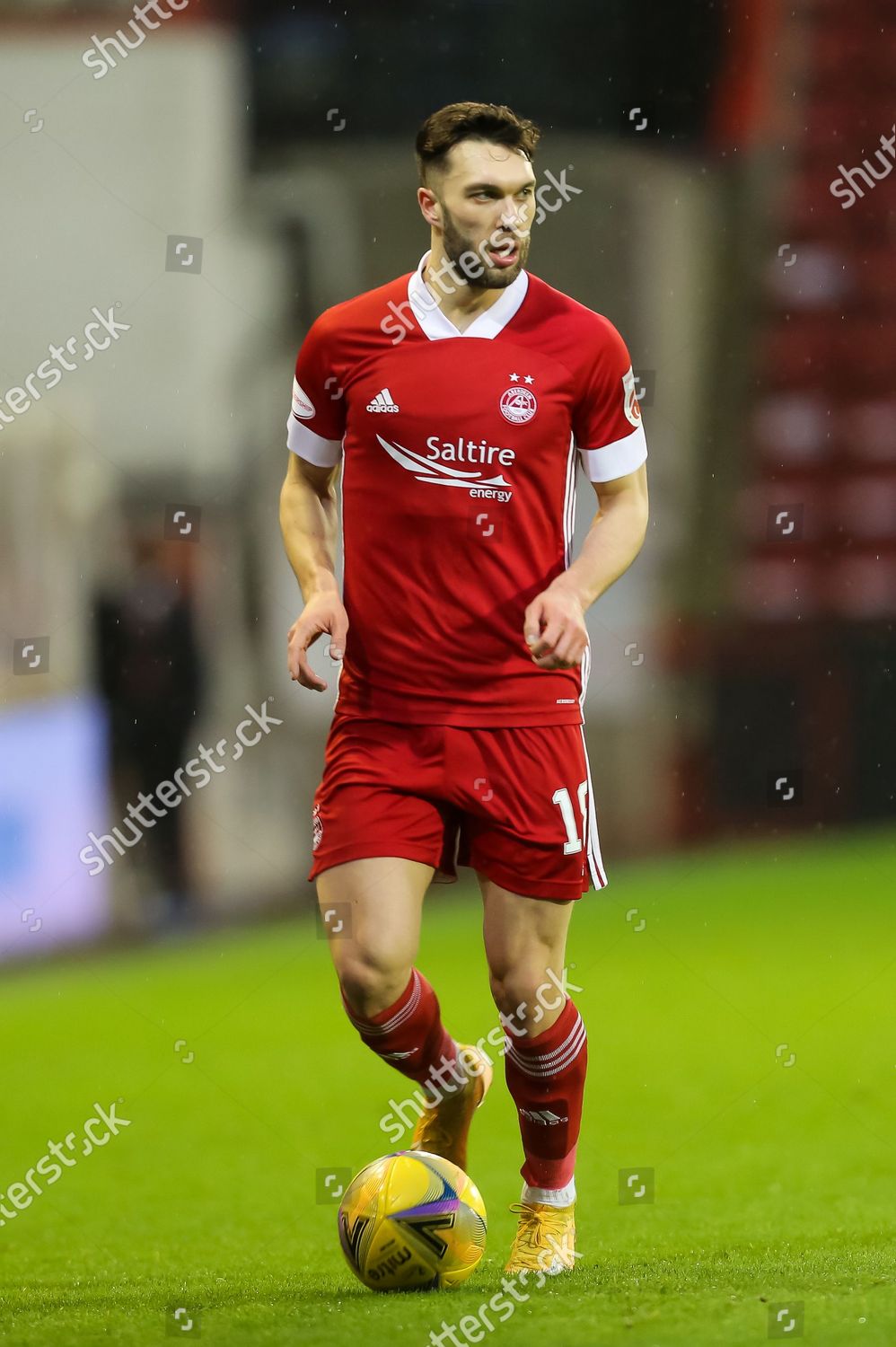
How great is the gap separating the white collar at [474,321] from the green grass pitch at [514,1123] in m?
1.84

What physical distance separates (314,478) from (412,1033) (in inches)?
46.0

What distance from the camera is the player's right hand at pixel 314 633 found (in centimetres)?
349

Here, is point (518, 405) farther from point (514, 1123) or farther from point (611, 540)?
point (514, 1123)

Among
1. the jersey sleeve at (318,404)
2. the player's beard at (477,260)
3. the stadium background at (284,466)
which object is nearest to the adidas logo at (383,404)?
the jersey sleeve at (318,404)

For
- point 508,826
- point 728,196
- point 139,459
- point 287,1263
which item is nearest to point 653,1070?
point 287,1263

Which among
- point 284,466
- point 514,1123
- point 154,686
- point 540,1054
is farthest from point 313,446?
point 284,466

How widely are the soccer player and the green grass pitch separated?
518 millimetres

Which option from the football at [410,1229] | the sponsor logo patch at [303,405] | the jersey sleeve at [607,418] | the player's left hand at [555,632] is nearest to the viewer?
the player's left hand at [555,632]

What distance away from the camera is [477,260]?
3564 mm

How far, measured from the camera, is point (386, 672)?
143 inches

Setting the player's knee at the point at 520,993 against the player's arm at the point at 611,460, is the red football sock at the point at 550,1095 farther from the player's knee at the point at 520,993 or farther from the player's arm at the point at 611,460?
the player's arm at the point at 611,460

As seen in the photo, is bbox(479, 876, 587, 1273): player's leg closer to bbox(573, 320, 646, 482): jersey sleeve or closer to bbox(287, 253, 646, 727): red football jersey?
bbox(287, 253, 646, 727): red football jersey

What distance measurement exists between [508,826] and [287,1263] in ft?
3.80

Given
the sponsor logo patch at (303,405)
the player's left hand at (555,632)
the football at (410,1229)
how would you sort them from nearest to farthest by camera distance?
the player's left hand at (555,632) < the football at (410,1229) < the sponsor logo patch at (303,405)
